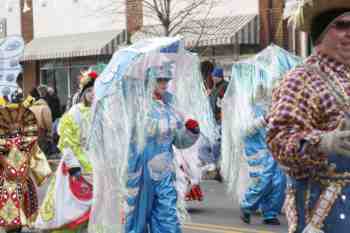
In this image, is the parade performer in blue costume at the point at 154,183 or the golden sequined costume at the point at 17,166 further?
the golden sequined costume at the point at 17,166

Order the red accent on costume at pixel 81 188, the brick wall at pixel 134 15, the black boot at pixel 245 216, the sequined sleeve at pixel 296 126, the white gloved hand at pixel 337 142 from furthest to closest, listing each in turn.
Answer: the brick wall at pixel 134 15 < the black boot at pixel 245 216 < the red accent on costume at pixel 81 188 < the sequined sleeve at pixel 296 126 < the white gloved hand at pixel 337 142

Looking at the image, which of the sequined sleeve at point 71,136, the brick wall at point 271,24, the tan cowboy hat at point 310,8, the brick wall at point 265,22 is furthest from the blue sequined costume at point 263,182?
the brick wall at point 265,22

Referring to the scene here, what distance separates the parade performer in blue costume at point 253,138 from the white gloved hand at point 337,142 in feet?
19.6

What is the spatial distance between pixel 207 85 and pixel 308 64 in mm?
10713

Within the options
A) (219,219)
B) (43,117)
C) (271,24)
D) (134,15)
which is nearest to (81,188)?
(219,219)

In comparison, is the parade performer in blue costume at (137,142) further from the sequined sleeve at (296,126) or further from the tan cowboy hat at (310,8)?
the sequined sleeve at (296,126)

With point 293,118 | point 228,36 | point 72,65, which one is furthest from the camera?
point 72,65

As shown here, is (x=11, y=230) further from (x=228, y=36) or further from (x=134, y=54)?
(x=228, y=36)

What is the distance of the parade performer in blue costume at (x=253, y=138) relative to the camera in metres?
9.74

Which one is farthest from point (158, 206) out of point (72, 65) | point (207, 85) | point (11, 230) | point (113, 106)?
point (72, 65)

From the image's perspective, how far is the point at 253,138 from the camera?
991 centimetres

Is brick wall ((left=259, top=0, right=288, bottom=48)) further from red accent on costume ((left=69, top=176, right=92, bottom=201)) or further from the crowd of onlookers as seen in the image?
red accent on costume ((left=69, top=176, right=92, bottom=201))

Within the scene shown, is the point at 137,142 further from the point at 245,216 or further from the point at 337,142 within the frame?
the point at 337,142

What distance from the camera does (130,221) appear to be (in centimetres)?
673
